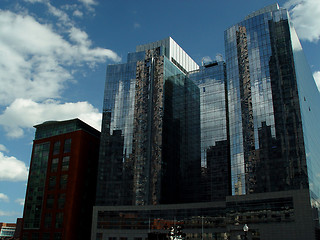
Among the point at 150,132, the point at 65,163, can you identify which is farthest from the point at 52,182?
the point at 150,132

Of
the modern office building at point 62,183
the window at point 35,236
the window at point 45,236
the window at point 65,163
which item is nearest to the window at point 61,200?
the modern office building at point 62,183

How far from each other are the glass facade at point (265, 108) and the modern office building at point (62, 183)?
53501 millimetres

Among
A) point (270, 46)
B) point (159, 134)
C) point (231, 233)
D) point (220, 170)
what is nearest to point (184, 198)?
point (220, 170)

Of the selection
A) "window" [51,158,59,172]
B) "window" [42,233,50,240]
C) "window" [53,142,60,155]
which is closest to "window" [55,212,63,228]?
"window" [42,233,50,240]

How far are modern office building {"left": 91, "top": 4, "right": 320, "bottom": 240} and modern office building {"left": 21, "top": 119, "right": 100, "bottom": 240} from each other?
27.1 feet

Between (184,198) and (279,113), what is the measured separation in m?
48.0

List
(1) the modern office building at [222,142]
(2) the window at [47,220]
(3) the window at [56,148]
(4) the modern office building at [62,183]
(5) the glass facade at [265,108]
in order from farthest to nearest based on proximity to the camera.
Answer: (3) the window at [56,148] → (2) the window at [47,220] → (4) the modern office building at [62,183] → (5) the glass facade at [265,108] → (1) the modern office building at [222,142]

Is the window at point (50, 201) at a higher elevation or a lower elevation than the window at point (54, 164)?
lower

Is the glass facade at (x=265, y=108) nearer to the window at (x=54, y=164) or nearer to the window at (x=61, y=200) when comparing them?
the window at (x=61, y=200)

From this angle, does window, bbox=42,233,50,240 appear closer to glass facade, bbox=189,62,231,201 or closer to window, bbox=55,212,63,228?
window, bbox=55,212,63,228

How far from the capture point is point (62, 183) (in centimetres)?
11962

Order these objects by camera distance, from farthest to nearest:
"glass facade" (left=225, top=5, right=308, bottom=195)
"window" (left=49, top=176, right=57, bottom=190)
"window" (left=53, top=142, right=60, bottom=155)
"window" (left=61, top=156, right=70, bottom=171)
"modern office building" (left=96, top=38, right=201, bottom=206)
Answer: "window" (left=53, top=142, right=60, bottom=155) < "window" (left=49, top=176, right=57, bottom=190) < "window" (left=61, top=156, right=70, bottom=171) < "modern office building" (left=96, top=38, right=201, bottom=206) < "glass facade" (left=225, top=5, right=308, bottom=195)

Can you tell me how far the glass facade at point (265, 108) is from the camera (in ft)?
284

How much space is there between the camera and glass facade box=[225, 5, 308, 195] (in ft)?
284
